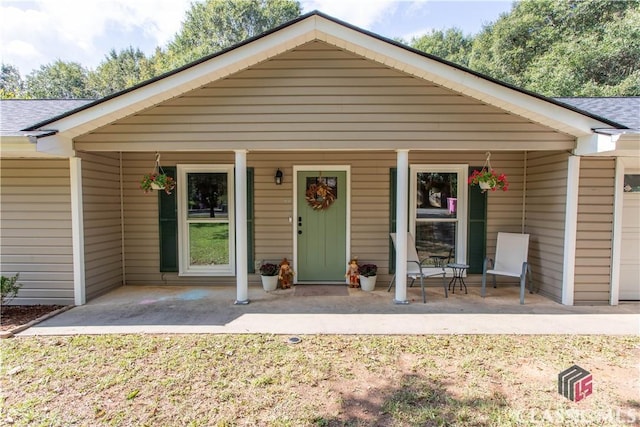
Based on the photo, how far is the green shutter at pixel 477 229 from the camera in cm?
566

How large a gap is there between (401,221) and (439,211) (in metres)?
1.40

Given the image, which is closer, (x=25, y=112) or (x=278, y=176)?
(x=25, y=112)

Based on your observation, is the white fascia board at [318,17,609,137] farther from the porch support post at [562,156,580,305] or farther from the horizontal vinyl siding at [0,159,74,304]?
the horizontal vinyl siding at [0,159,74,304]

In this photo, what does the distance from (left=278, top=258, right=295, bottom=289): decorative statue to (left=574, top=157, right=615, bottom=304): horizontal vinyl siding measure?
13.2 feet

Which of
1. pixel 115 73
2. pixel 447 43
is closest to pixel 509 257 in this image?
pixel 447 43

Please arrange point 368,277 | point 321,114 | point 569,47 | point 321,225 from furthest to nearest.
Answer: point 569,47 → point 321,225 → point 368,277 → point 321,114

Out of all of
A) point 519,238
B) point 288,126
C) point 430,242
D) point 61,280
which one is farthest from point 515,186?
point 61,280

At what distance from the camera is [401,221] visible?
4691mm

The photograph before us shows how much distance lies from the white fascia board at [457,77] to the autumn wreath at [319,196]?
2140 millimetres

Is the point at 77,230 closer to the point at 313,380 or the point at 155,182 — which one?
the point at 155,182

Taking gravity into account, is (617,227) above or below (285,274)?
above

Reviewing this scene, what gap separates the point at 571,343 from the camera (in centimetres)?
348

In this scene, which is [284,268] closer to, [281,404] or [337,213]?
[337,213]

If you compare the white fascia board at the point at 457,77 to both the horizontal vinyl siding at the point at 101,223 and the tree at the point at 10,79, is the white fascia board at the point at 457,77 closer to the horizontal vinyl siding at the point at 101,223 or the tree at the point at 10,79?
the horizontal vinyl siding at the point at 101,223
